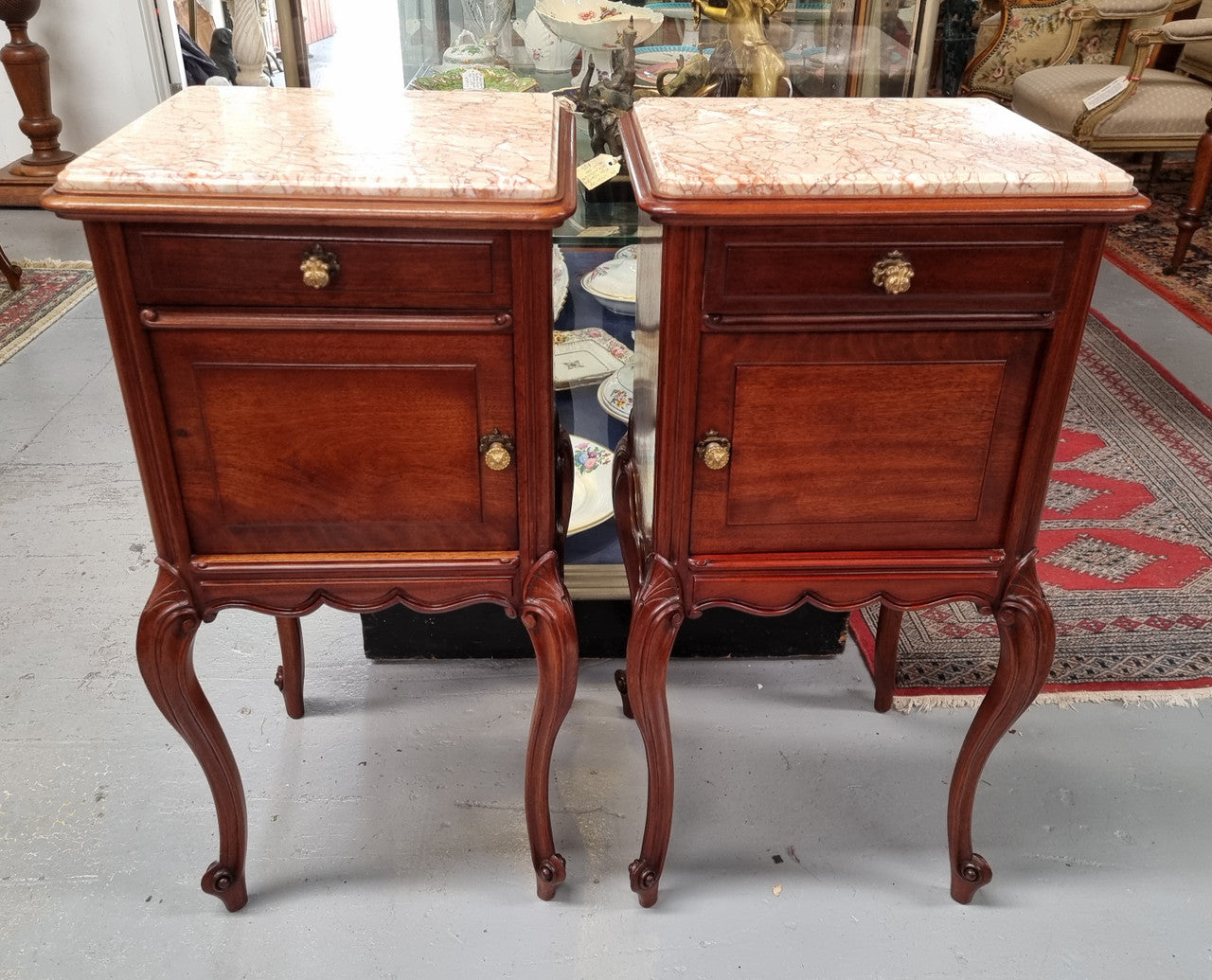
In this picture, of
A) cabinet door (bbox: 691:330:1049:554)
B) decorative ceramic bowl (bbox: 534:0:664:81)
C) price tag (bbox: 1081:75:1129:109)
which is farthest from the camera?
price tag (bbox: 1081:75:1129:109)

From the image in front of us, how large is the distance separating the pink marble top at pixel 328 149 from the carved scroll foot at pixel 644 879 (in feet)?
2.76

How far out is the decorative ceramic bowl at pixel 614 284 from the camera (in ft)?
6.48

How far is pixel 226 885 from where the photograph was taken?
1.28 m

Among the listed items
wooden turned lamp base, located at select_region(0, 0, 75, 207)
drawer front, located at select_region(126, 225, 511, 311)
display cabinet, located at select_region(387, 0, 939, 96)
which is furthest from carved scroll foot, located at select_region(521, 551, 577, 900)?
wooden turned lamp base, located at select_region(0, 0, 75, 207)

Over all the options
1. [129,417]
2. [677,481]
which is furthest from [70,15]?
[677,481]

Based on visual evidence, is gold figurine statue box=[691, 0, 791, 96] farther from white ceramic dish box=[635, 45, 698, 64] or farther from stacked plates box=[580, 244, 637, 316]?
stacked plates box=[580, 244, 637, 316]

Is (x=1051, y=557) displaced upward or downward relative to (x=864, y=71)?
downward

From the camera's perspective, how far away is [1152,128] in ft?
11.5

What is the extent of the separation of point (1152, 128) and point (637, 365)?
117 inches

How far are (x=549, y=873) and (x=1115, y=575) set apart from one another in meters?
1.33

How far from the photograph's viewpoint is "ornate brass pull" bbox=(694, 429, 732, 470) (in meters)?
1.04

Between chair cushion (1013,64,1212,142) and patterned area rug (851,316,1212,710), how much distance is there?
127cm

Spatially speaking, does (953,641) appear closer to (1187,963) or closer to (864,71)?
(1187,963)

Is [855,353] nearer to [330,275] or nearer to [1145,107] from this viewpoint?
[330,275]
